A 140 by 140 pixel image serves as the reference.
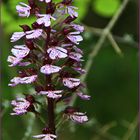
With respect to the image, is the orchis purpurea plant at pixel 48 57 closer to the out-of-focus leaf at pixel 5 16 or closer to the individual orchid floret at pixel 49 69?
the individual orchid floret at pixel 49 69

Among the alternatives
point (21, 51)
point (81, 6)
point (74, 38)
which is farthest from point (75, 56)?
point (81, 6)

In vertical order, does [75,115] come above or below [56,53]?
below

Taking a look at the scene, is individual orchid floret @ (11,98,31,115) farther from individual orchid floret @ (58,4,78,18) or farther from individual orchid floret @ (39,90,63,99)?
individual orchid floret @ (58,4,78,18)

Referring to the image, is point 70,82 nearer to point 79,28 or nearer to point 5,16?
point 79,28

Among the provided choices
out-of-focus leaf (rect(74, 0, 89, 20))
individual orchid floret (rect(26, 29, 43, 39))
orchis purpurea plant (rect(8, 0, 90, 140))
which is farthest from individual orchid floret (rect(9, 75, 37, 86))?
out-of-focus leaf (rect(74, 0, 89, 20))

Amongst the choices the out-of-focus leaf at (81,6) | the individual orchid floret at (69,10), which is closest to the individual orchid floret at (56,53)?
the individual orchid floret at (69,10)

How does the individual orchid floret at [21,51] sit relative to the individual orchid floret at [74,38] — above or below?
below

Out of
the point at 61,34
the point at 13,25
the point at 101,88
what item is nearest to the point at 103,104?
the point at 101,88

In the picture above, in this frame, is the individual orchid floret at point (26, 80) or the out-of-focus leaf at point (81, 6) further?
the out-of-focus leaf at point (81, 6)
